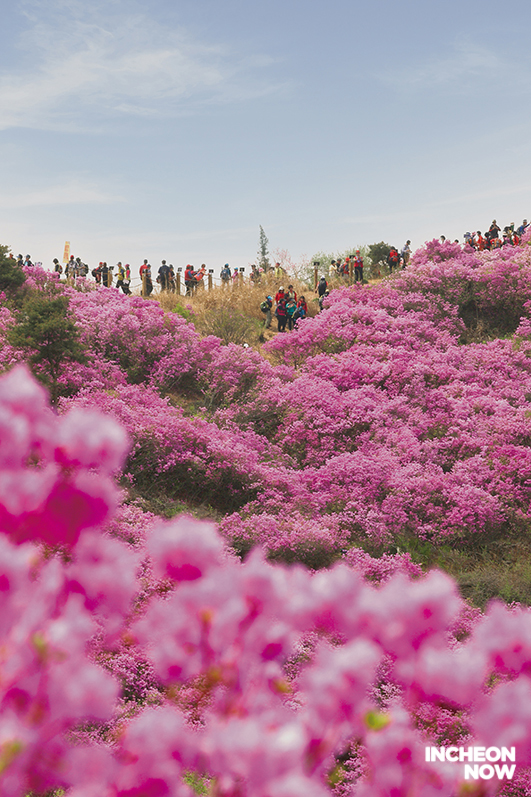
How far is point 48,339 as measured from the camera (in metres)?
12.5

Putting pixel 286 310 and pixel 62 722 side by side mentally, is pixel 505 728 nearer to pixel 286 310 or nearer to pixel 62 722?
pixel 62 722

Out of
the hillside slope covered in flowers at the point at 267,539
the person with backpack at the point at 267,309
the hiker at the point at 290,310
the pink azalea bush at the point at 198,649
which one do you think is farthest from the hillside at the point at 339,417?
the pink azalea bush at the point at 198,649

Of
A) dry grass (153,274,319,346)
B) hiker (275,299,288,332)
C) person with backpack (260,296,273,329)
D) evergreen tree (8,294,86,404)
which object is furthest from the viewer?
person with backpack (260,296,273,329)

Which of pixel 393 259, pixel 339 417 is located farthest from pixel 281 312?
pixel 393 259

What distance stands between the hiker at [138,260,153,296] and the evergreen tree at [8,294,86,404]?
17.1 meters

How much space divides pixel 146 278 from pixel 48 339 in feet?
59.4

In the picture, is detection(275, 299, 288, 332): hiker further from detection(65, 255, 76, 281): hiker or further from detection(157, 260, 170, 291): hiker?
detection(65, 255, 76, 281): hiker

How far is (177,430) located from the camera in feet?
37.6

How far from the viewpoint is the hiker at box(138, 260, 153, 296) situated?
29.8 meters

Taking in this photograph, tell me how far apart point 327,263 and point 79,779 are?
136 feet

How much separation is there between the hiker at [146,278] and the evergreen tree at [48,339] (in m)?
17.1

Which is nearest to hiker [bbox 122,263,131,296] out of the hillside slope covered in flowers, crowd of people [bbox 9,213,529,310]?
crowd of people [bbox 9,213,529,310]

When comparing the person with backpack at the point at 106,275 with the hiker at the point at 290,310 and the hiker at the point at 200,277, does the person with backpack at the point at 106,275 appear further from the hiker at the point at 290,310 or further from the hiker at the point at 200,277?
the hiker at the point at 290,310

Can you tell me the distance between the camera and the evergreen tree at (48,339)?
1226 centimetres
